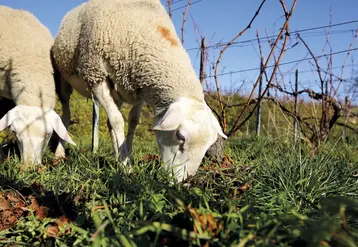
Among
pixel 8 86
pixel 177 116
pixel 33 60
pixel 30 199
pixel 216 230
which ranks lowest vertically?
pixel 30 199

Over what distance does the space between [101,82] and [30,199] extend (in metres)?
2.02

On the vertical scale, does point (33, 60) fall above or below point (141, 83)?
above

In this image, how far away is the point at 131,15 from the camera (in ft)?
13.8

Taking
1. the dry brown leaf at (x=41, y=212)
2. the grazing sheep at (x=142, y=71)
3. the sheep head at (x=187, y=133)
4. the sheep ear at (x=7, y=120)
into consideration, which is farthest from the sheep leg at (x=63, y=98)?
the dry brown leaf at (x=41, y=212)

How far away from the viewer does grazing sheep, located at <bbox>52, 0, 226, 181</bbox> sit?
3400 millimetres

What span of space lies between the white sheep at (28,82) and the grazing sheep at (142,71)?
0.37 metres

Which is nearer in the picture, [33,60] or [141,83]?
[141,83]

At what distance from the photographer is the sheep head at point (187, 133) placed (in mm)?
3338

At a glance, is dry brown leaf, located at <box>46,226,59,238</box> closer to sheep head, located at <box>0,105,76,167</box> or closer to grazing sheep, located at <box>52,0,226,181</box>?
grazing sheep, located at <box>52,0,226,181</box>

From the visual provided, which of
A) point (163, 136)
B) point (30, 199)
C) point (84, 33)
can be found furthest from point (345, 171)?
point (84, 33)

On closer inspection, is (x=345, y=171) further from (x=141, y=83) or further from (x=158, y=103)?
(x=141, y=83)

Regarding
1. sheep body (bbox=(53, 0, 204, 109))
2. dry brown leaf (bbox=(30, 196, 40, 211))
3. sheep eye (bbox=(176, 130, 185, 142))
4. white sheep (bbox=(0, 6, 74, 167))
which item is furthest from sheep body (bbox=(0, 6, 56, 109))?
dry brown leaf (bbox=(30, 196, 40, 211))

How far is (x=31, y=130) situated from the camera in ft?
13.1

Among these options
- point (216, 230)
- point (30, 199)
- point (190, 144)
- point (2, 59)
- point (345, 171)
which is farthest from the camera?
point (2, 59)
